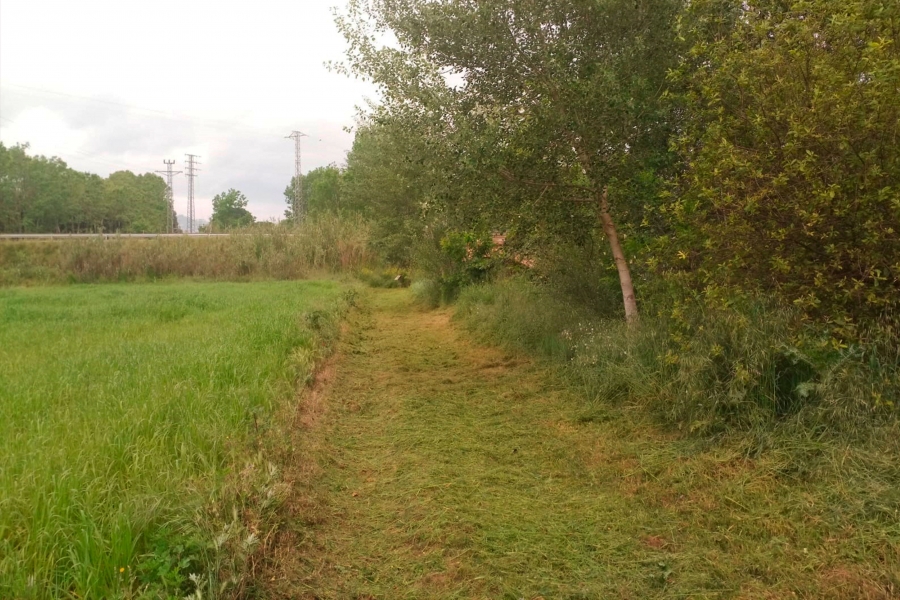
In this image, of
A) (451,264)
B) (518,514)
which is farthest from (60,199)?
(518,514)

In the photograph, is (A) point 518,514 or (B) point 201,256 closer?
(A) point 518,514

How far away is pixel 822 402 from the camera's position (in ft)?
14.1

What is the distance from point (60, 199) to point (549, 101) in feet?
209

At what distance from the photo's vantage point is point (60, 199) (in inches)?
2213

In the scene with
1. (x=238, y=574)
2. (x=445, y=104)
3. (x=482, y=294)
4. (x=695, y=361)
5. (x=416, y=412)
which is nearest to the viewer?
(x=238, y=574)

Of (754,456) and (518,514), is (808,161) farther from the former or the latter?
(518,514)

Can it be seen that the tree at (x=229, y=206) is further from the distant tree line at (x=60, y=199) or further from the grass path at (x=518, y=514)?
the grass path at (x=518, y=514)

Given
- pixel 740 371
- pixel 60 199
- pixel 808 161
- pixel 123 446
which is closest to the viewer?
pixel 123 446

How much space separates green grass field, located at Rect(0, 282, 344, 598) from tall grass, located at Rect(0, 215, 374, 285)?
67.9 ft

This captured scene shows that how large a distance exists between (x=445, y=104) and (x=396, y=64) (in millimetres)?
1935

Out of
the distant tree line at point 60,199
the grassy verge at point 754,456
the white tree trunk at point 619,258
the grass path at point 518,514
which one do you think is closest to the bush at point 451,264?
the white tree trunk at point 619,258

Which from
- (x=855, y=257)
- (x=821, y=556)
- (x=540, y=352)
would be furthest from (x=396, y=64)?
(x=821, y=556)

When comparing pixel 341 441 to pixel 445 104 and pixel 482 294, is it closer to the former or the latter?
pixel 445 104

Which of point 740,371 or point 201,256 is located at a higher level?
point 201,256
